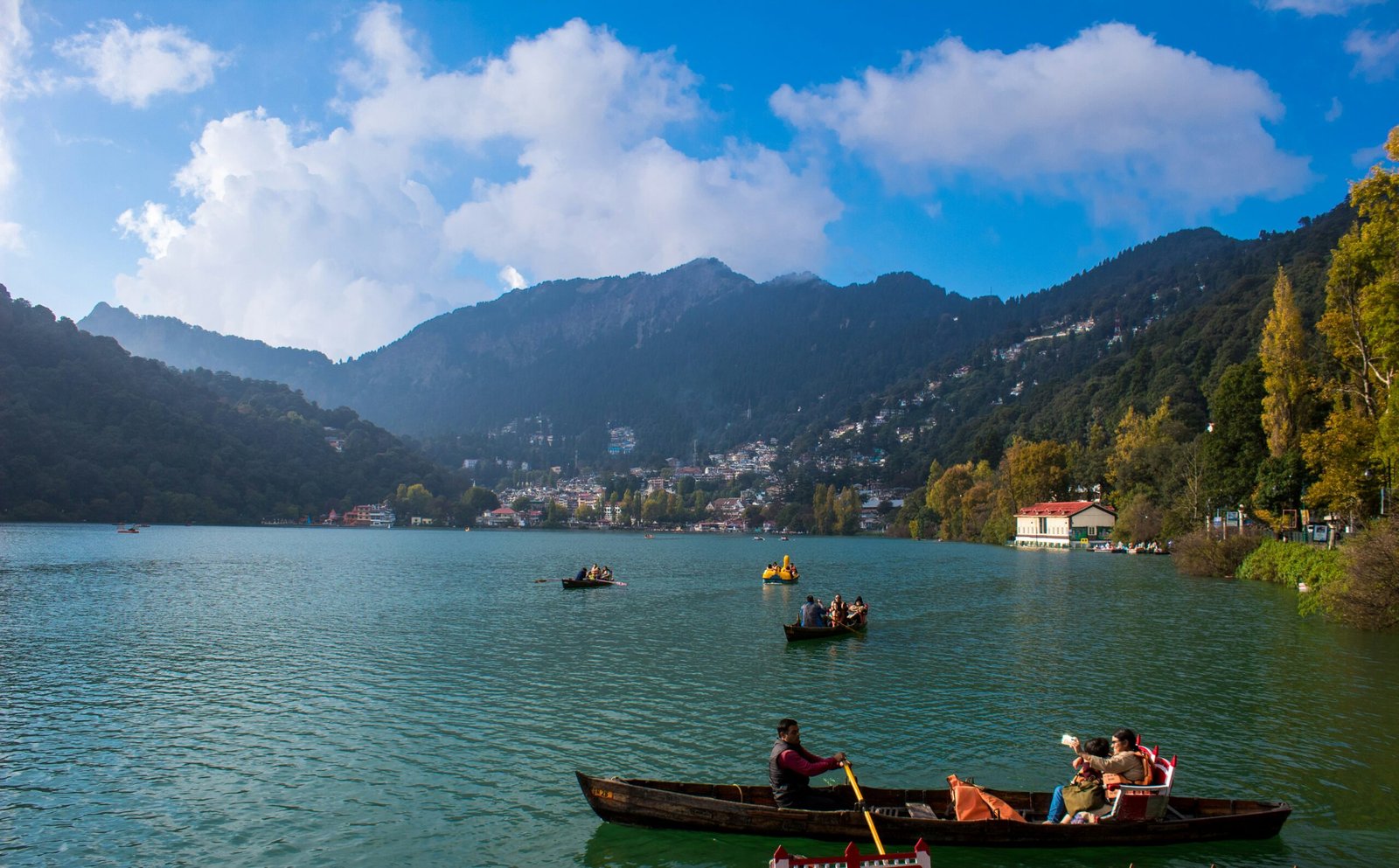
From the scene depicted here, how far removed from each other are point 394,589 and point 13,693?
2938cm

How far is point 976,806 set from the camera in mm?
11891

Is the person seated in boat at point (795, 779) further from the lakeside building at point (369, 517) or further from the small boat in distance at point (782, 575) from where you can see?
the lakeside building at point (369, 517)

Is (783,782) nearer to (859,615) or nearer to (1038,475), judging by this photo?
(859,615)

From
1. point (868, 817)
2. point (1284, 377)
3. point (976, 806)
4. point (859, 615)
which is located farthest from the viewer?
point (1284, 377)

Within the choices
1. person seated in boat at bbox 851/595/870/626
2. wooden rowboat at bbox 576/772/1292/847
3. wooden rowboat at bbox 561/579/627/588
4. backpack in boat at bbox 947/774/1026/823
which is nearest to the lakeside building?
wooden rowboat at bbox 561/579/627/588

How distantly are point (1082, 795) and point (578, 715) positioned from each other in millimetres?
11253

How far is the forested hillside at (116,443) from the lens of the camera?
127 meters

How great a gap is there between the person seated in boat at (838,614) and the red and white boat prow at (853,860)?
22431 millimetres

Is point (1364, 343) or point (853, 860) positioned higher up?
point (1364, 343)

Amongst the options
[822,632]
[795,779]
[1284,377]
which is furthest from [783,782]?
[1284,377]

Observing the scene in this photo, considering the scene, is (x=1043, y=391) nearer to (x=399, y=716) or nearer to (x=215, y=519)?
(x=215, y=519)

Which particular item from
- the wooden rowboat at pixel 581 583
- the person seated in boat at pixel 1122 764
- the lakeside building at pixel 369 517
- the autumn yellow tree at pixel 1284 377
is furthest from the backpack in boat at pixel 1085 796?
the lakeside building at pixel 369 517

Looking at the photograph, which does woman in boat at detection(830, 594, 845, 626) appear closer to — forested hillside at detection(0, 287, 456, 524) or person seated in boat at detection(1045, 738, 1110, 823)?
person seated in boat at detection(1045, 738, 1110, 823)

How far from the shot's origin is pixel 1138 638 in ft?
103
